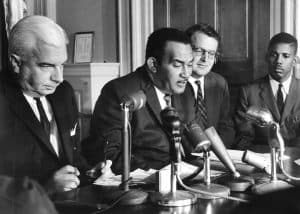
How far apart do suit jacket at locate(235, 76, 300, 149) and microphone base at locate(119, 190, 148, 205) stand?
141 centimetres

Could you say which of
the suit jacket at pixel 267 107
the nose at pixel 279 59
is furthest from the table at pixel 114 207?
the nose at pixel 279 59

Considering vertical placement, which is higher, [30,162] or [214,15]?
[214,15]

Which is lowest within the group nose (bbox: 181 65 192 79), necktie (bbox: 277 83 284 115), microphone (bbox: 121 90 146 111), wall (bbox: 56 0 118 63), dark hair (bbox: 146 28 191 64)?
necktie (bbox: 277 83 284 115)

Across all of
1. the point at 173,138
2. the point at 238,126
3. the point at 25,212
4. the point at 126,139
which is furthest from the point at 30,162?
the point at 238,126

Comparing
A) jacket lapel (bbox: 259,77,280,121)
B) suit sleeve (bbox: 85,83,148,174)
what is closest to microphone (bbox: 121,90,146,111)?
suit sleeve (bbox: 85,83,148,174)

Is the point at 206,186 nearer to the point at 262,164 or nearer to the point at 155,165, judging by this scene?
the point at 262,164

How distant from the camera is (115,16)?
4.41 m

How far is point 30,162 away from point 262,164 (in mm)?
880

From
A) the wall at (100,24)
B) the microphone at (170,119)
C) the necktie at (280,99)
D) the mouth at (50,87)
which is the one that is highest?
the wall at (100,24)

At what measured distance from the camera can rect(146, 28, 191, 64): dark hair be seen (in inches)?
96.9

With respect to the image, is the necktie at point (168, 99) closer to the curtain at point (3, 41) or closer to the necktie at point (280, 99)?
the necktie at point (280, 99)

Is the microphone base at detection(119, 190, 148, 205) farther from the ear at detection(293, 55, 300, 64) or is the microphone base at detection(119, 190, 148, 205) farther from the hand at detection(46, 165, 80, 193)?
the ear at detection(293, 55, 300, 64)

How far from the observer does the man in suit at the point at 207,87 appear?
9.78 feet

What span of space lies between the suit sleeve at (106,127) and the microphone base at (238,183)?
1.78 ft
